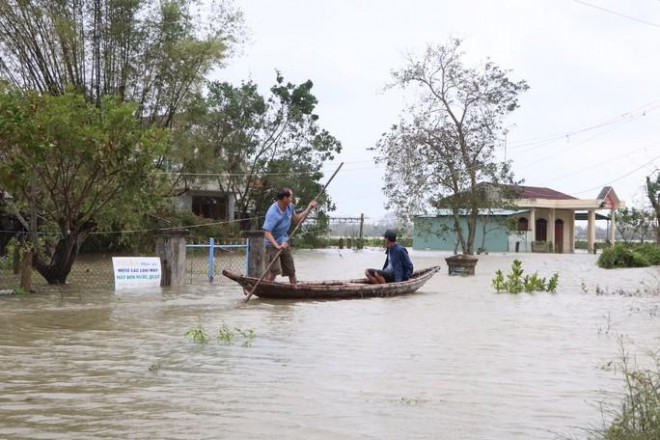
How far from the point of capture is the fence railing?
15.3 meters

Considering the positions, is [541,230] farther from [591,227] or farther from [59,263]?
[59,263]

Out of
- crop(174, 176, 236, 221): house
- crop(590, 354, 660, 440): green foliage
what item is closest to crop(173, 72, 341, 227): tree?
crop(174, 176, 236, 221): house

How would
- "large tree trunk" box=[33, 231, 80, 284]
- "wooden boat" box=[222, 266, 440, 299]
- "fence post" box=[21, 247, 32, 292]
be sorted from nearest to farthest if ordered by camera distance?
1. "wooden boat" box=[222, 266, 440, 299]
2. "fence post" box=[21, 247, 32, 292]
3. "large tree trunk" box=[33, 231, 80, 284]

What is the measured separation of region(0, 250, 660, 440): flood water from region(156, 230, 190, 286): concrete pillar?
2296 mm

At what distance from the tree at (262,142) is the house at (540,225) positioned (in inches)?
285

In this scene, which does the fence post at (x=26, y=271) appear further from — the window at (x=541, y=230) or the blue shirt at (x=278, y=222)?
the window at (x=541, y=230)

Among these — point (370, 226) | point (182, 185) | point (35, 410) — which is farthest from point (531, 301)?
point (370, 226)

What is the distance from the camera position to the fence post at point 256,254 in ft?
46.7

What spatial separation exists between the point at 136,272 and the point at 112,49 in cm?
1189

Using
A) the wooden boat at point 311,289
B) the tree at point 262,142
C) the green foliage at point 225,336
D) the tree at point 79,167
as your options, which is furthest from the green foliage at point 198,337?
the tree at point 262,142

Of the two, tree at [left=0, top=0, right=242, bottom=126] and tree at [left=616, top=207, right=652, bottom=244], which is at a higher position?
tree at [left=0, top=0, right=242, bottom=126]

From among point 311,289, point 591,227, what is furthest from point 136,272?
point 591,227

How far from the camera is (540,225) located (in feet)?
143

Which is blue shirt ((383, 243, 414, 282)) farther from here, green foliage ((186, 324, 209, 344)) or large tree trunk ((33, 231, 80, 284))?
green foliage ((186, 324, 209, 344))
